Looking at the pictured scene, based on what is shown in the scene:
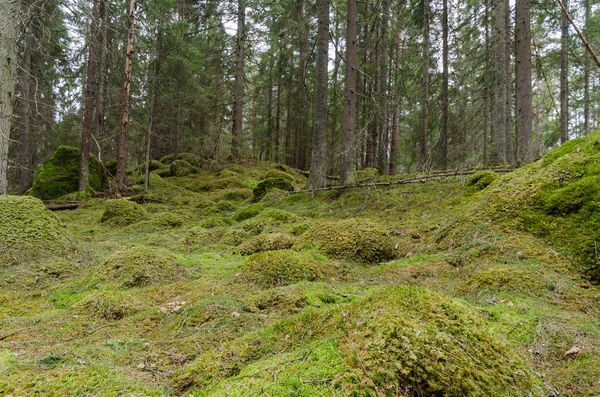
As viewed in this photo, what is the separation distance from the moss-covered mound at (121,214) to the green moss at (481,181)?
812cm

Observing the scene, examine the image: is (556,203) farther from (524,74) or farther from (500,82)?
(500,82)

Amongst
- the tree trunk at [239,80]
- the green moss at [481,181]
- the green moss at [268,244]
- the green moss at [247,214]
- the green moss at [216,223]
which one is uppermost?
the tree trunk at [239,80]

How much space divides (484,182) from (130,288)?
5.83m

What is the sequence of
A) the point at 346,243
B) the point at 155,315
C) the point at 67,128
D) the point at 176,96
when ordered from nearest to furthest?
the point at 155,315, the point at 346,243, the point at 176,96, the point at 67,128

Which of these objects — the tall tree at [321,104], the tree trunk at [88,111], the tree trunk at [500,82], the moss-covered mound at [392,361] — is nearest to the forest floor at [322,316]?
the moss-covered mound at [392,361]

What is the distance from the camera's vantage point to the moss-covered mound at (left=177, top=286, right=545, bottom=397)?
4.34ft

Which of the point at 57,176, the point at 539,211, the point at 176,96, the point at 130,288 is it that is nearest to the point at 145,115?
the point at 176,96

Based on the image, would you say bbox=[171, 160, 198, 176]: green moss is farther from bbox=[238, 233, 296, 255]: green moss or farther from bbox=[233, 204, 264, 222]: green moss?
bbox=[238, 233, 296, 255]: green moss

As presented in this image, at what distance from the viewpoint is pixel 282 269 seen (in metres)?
3.81

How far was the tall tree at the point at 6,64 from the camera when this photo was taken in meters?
5.58

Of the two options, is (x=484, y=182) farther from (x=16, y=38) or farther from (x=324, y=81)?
(x=16, y=38)

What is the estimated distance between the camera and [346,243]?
15.5 ft

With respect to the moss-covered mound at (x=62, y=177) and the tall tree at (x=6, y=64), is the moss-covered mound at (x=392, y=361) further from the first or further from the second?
the moss-covered mound at (x=62, y=177)

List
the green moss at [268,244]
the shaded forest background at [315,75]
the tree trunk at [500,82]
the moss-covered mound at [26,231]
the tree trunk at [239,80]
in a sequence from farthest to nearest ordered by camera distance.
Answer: the tree trunk at [239,80], the shaded forest background at [315,75], the tree trunk at [500,82], the green moss at [268,244], the moss-covered mound at [26,231]
